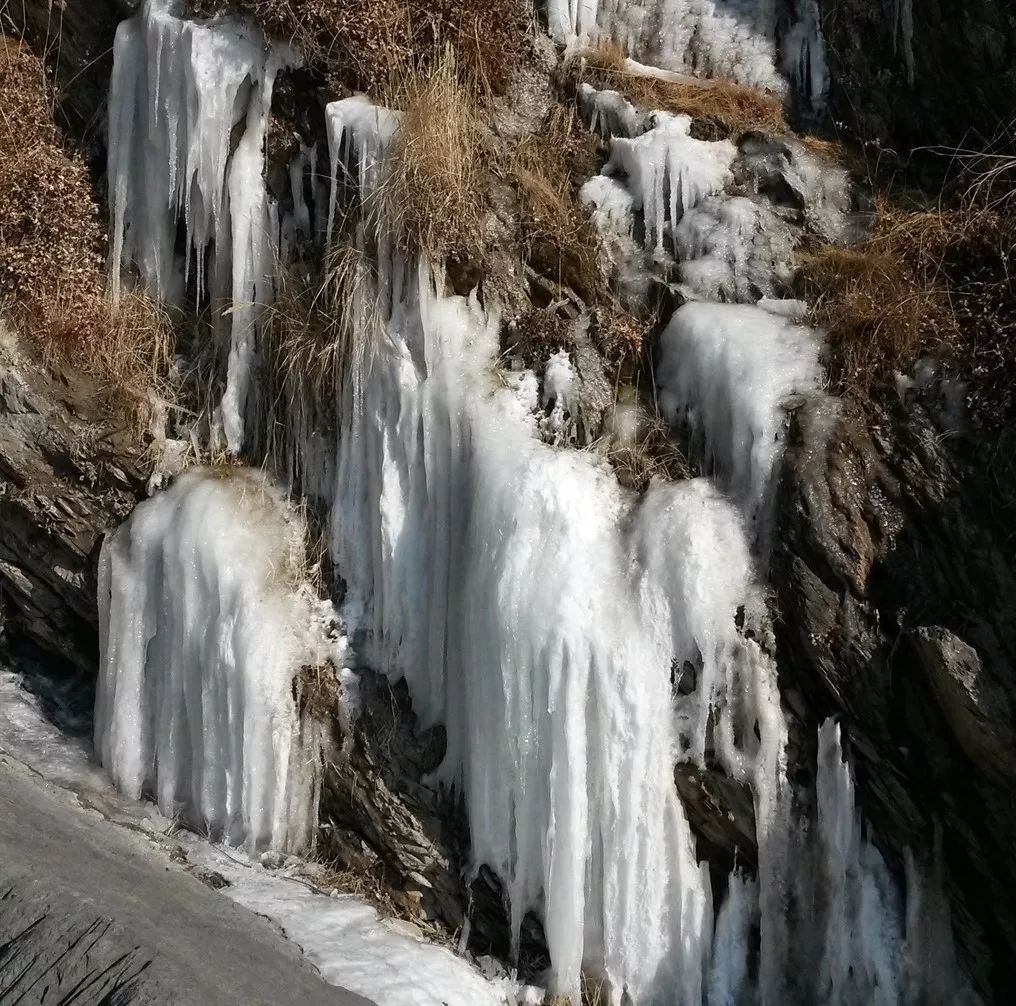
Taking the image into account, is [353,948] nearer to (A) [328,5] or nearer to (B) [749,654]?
(B) [749,654]

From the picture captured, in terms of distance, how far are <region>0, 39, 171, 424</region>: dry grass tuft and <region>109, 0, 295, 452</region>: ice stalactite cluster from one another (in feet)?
0.71

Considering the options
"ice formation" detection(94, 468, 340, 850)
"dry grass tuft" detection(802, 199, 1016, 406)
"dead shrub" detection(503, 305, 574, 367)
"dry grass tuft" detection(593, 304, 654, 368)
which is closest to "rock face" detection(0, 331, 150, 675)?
"ice formation" detection(94, 468, 340, 850)

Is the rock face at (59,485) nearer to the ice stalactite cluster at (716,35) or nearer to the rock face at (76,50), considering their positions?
the rock face at (76,50)

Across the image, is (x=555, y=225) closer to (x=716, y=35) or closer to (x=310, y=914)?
(x=716, y=35)

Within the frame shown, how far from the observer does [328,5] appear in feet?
20.1

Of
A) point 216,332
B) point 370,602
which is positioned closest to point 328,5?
point 216,332

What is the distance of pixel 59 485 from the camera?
19.6 ft

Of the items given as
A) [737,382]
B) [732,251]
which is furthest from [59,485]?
[732,251]

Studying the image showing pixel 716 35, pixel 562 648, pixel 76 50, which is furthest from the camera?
pixel 716 35

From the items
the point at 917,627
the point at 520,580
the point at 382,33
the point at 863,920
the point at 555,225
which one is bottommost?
the point at 863,920

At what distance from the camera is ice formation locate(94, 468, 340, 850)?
5.36 metres

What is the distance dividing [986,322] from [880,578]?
4.15ft

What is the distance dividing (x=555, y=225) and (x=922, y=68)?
7.81 feet

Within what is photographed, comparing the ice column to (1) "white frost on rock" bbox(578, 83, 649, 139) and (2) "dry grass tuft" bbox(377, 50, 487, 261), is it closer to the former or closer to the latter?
(2) "dry grass tuft" bbox(377, 50, 487, 261)
